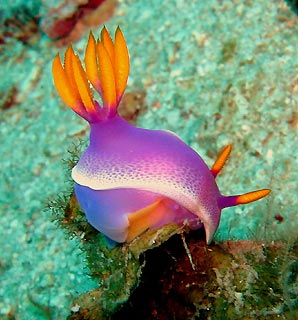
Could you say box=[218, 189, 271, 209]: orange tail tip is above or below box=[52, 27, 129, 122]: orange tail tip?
below

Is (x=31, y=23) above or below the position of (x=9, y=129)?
above

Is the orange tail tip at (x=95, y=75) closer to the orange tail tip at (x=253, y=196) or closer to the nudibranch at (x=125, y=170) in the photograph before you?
the nudibranch at (x=125, y=170)

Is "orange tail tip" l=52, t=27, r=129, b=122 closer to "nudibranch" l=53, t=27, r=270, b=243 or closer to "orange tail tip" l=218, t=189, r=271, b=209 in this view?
"nudibranch" l=53, t=27, r=270, b=243

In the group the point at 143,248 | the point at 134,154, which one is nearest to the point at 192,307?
the point at 143,248

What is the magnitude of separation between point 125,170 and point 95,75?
0.41m

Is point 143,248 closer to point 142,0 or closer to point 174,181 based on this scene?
point 174,181

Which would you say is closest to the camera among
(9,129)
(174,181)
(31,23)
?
(174,181)

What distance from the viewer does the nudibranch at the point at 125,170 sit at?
5.15ft

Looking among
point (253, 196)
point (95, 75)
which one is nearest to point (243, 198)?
point (253, 196)

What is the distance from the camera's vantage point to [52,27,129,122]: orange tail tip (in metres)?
1.62

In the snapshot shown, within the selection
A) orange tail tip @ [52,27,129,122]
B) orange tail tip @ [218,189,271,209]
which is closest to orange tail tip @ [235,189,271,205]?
orange tail tip @ [218,189,271,209]

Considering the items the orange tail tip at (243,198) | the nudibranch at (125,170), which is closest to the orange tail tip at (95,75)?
the nudibranch at (125,170)

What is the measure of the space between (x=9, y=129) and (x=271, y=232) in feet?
9.64

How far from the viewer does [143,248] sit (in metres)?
1.56
